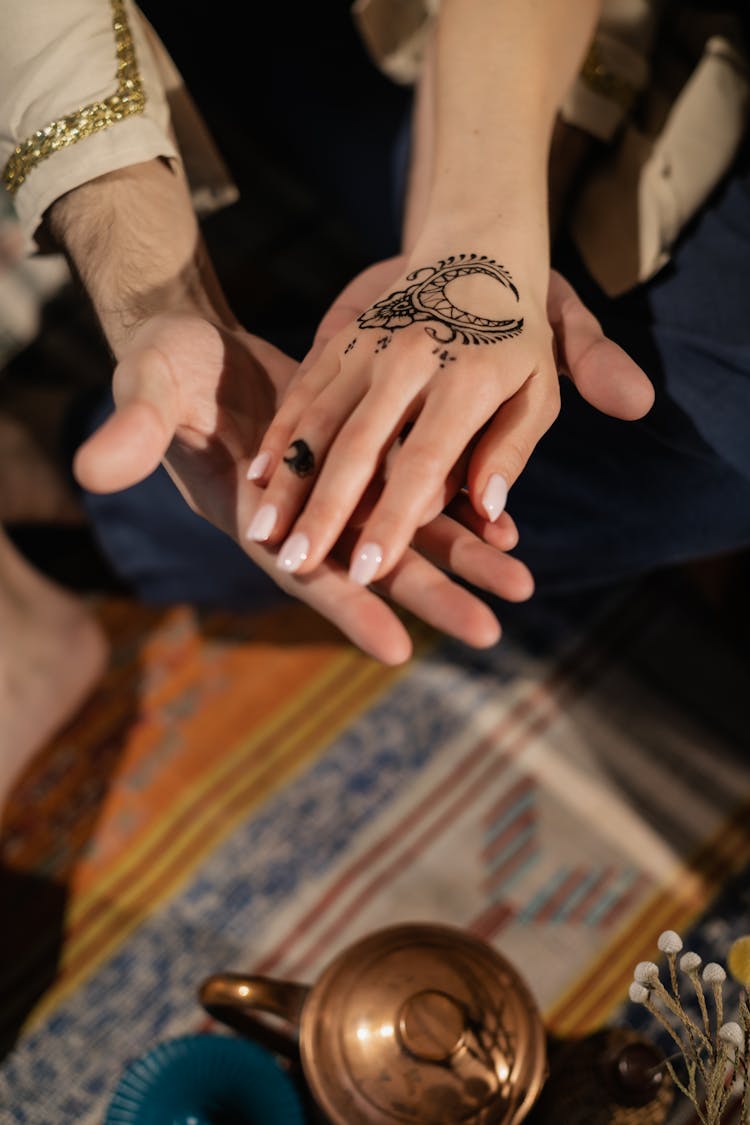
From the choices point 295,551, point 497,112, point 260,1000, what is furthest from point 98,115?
point 260,1000

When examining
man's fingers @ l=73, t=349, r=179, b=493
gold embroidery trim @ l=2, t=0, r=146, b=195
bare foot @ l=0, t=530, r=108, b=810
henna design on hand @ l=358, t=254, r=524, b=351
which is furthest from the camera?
bare foot @ l=0, t=530, r=108, b=810

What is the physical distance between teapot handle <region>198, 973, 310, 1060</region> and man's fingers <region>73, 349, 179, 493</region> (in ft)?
1.42

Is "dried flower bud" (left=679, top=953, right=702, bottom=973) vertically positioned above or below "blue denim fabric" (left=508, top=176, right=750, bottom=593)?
below

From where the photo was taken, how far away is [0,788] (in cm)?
103

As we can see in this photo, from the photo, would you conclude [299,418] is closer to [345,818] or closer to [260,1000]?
[260,1000]

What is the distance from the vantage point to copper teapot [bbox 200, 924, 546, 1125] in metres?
0.70

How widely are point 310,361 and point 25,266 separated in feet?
2.57

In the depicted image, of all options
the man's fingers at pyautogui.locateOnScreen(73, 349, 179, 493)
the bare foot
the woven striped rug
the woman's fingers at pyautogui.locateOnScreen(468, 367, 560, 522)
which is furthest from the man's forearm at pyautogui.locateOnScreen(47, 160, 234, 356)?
the woven striped rug

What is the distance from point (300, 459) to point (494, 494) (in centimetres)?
13

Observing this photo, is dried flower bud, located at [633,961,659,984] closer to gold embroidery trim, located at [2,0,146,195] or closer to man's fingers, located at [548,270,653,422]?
man's fingers, located at [548,270,653,422]

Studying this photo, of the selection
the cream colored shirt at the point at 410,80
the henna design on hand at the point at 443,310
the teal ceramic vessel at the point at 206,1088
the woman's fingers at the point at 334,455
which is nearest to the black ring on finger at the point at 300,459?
the woman's fingers at the point at 334,455

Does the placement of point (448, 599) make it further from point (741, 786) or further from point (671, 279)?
point (741, 786)

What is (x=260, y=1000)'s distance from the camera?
0.78 metres

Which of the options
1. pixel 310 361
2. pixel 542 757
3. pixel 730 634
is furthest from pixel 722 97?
pixel 542 757
